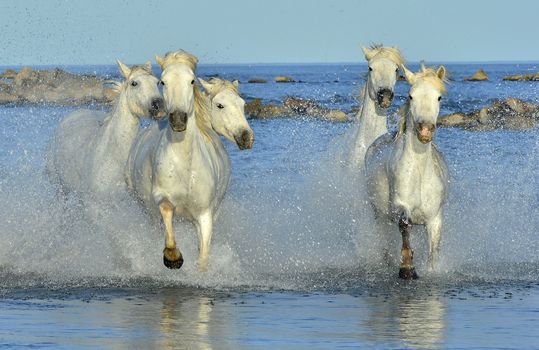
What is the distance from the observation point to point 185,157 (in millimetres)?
10062

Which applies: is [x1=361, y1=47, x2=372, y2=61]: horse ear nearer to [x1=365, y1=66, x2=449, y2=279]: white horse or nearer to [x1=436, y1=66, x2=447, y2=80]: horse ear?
[x1=365, y1=66, x2=449, y2=279]: white horse

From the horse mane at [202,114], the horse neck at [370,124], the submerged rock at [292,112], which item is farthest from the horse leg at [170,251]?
the submerged rock at [292,112]

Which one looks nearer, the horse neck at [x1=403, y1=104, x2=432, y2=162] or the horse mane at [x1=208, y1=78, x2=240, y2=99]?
the horse neck at [x1=403, y1=104, x2=432, y2=162]

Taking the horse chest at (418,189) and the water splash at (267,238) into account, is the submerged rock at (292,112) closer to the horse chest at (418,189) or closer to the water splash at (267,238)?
the water splash at (267,238)

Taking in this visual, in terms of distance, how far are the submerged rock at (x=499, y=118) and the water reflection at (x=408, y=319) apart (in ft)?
76.6

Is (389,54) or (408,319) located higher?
(389,54)

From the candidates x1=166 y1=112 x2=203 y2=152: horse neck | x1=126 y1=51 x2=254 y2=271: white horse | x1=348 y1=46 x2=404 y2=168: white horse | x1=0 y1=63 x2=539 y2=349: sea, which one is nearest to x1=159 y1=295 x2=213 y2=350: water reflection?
x1=0 y1=63 x2=539 y2=349: sea

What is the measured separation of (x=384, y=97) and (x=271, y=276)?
2.34 meters

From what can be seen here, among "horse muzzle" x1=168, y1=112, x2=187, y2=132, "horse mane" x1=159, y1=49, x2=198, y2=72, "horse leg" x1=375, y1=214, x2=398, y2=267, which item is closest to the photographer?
"horse muzzle" x1=168, y1=112, x2=187, y2=132

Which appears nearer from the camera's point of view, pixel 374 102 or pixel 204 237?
pixel 204 237

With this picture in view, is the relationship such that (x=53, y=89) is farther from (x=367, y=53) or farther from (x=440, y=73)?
(x=440, y=73)

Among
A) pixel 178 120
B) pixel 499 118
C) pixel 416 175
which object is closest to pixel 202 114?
pixel 178 120

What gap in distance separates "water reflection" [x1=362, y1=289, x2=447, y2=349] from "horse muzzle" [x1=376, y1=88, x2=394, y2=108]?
2.65 meters

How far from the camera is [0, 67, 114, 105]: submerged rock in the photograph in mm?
47919
